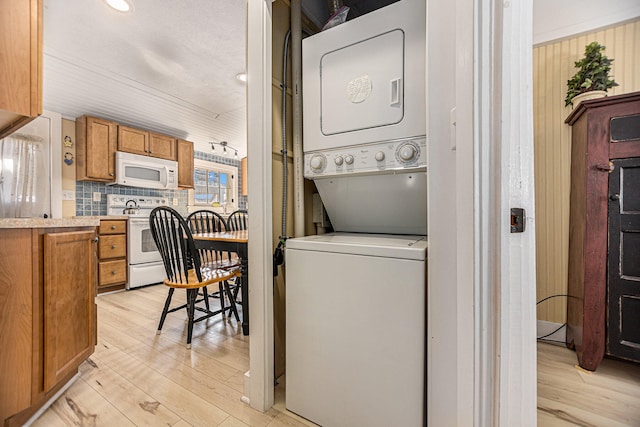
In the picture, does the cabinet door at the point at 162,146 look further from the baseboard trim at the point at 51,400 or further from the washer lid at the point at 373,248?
the washer lid at the point at 373,248

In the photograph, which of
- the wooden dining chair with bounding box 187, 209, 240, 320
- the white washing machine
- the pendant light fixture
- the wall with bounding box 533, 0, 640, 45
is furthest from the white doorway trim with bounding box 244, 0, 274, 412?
the pendant light fixture

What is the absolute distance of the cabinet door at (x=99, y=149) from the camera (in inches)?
125

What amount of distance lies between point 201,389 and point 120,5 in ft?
8.06

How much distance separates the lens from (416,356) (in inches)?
35.7

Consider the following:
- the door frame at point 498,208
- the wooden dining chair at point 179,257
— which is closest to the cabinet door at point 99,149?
the wooden dining chair at point 179,257

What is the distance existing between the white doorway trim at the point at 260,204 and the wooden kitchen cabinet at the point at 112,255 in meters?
2.91

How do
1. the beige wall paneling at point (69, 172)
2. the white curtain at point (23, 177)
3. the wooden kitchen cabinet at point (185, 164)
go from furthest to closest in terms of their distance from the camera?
1. the wooden kitchen cabinet at point (185, 164)
2. the beige wall paneling at point (69, 172)
3. the white curtain at point (23, 177)

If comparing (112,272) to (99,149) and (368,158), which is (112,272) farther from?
(368,158)

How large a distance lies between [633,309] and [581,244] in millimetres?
392

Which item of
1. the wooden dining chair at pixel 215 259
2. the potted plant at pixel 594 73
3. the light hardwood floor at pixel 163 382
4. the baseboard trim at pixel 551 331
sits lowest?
the light hardwood floor at pixel 163 382

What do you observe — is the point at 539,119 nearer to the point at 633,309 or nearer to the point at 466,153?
the point at 633,309

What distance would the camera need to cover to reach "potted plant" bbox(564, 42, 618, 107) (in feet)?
5.30

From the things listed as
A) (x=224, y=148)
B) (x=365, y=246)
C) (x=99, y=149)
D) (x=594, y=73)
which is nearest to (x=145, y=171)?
(x=99, y=149)

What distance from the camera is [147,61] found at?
2340mm
